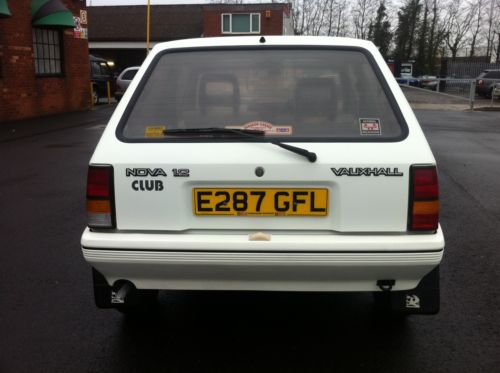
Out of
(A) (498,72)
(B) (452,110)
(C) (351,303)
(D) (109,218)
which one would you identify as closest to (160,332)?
(D) (109,218)

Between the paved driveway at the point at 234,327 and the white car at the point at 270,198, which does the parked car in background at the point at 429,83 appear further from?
the white car at the point at 270,198

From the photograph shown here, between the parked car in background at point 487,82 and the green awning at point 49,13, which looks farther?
the parked car in background at point 487,82

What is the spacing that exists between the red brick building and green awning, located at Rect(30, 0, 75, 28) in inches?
907

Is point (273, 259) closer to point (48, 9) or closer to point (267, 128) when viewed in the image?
point (267, 128)

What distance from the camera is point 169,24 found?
4297cm

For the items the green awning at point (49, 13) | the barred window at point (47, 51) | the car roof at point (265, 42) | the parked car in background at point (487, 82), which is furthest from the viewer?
the parked car in background at point (487, 82)

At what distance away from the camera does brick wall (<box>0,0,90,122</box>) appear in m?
14.7

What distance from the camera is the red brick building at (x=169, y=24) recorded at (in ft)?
128

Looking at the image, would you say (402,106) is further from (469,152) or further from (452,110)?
(452,110)

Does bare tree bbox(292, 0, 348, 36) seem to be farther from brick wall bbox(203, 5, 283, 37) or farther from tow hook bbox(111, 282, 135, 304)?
tow hook bbox(111, 282, 135, 304)

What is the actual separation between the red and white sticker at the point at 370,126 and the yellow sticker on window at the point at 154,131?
983 mm

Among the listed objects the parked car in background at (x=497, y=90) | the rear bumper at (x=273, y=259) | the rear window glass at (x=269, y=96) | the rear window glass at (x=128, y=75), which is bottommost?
the parked car in background at (x=497, y=90)

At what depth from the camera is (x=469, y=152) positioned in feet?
33.9

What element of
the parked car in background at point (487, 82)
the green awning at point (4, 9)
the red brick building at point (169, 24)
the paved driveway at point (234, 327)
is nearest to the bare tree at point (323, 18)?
the red brick building at point (169, 24)
